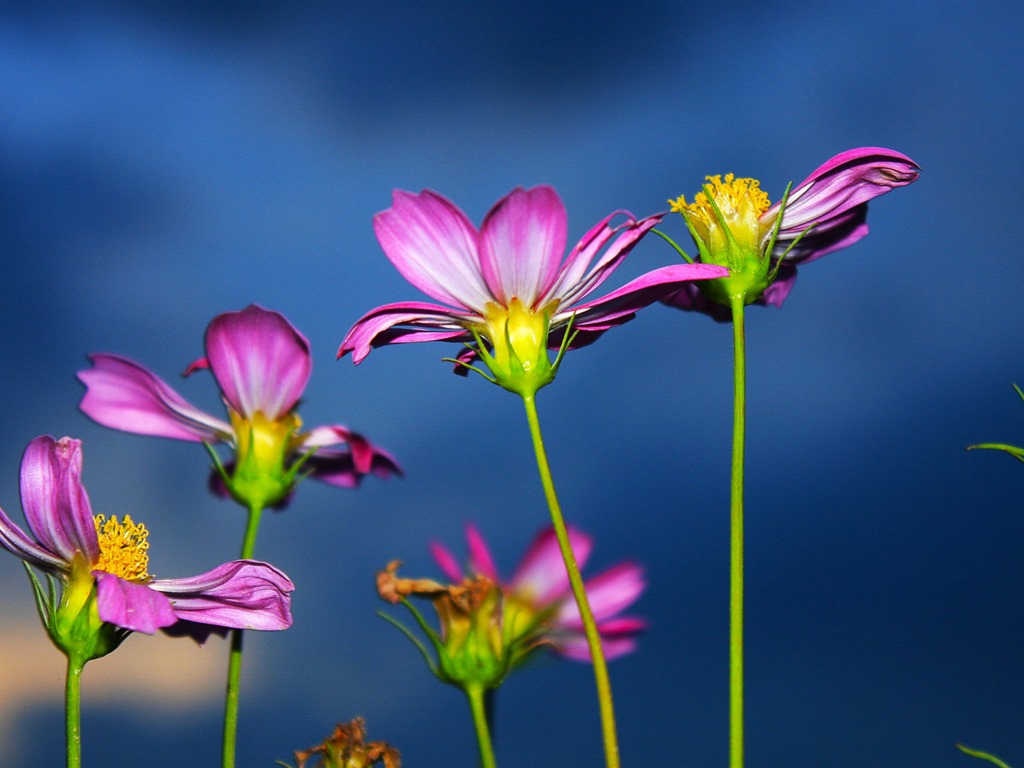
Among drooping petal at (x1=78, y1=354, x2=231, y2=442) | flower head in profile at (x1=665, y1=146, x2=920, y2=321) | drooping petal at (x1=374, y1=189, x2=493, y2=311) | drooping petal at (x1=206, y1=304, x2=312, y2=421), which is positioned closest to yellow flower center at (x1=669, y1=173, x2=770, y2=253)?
flower head in profile at (x1=665, y1=146, x2=920, y2=321)

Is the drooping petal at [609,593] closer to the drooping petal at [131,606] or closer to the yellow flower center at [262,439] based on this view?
the yellow flower center at [262,439]

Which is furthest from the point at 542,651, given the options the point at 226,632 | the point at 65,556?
the point at 65,556

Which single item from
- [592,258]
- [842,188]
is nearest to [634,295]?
[592,258]

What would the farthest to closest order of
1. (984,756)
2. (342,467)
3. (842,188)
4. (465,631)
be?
1. (342,467)
2. (465,631)
3. (842,188)
4. (984,756)

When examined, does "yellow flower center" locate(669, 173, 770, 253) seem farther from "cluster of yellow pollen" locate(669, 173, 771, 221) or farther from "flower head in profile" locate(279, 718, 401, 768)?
"flower head in profile" locate(279, 718, 401, 768)

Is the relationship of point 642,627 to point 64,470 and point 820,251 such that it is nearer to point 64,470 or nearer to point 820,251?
point 820,251

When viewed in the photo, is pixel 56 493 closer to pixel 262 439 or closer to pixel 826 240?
pixel 262 439

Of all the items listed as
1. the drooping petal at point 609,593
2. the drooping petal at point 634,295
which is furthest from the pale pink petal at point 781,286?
the drooping petal at point 609,593
